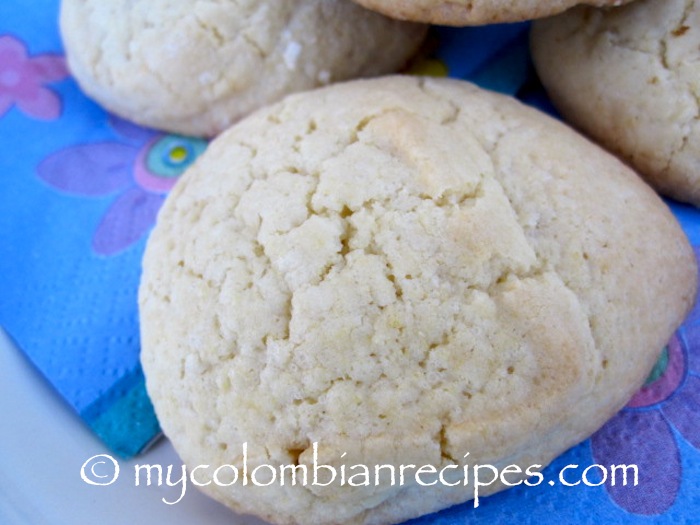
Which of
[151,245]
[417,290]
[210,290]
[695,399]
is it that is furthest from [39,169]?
[695,399]

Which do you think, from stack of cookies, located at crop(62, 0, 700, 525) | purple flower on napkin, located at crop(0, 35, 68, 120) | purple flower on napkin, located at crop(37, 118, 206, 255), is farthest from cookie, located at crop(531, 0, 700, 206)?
purple flower on napkin, located at crop(0, 35, 68, 120)

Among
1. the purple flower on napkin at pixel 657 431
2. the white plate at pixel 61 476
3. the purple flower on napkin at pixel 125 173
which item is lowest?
the white plate at pixel 61 476

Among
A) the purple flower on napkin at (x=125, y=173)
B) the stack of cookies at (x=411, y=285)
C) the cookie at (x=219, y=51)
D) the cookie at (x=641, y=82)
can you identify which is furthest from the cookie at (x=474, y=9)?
the purple flower on napkin at (x=125, y=173)

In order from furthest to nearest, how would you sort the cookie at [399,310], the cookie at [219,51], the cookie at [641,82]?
the cookie at [219,51], the cookie at [641,82], the cookie at [399,310]

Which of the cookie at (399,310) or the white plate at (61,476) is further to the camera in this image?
the white plate at (61,476)

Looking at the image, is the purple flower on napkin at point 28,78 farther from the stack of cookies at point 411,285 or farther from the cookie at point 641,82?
the cookie at point 641,82

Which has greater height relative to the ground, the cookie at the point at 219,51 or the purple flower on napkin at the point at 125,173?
the cookie at the point at 219,51

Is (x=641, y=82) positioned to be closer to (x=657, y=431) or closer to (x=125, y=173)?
(x=657, y=431)

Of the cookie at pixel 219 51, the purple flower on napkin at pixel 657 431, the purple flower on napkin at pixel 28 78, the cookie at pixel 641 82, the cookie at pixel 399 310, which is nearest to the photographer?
the cookie at pixel 399 310

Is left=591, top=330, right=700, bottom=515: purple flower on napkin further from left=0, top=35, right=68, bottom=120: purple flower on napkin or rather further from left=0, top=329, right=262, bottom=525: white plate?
left=0, top=35, right=68, bottom=120: purple flower on napkin
